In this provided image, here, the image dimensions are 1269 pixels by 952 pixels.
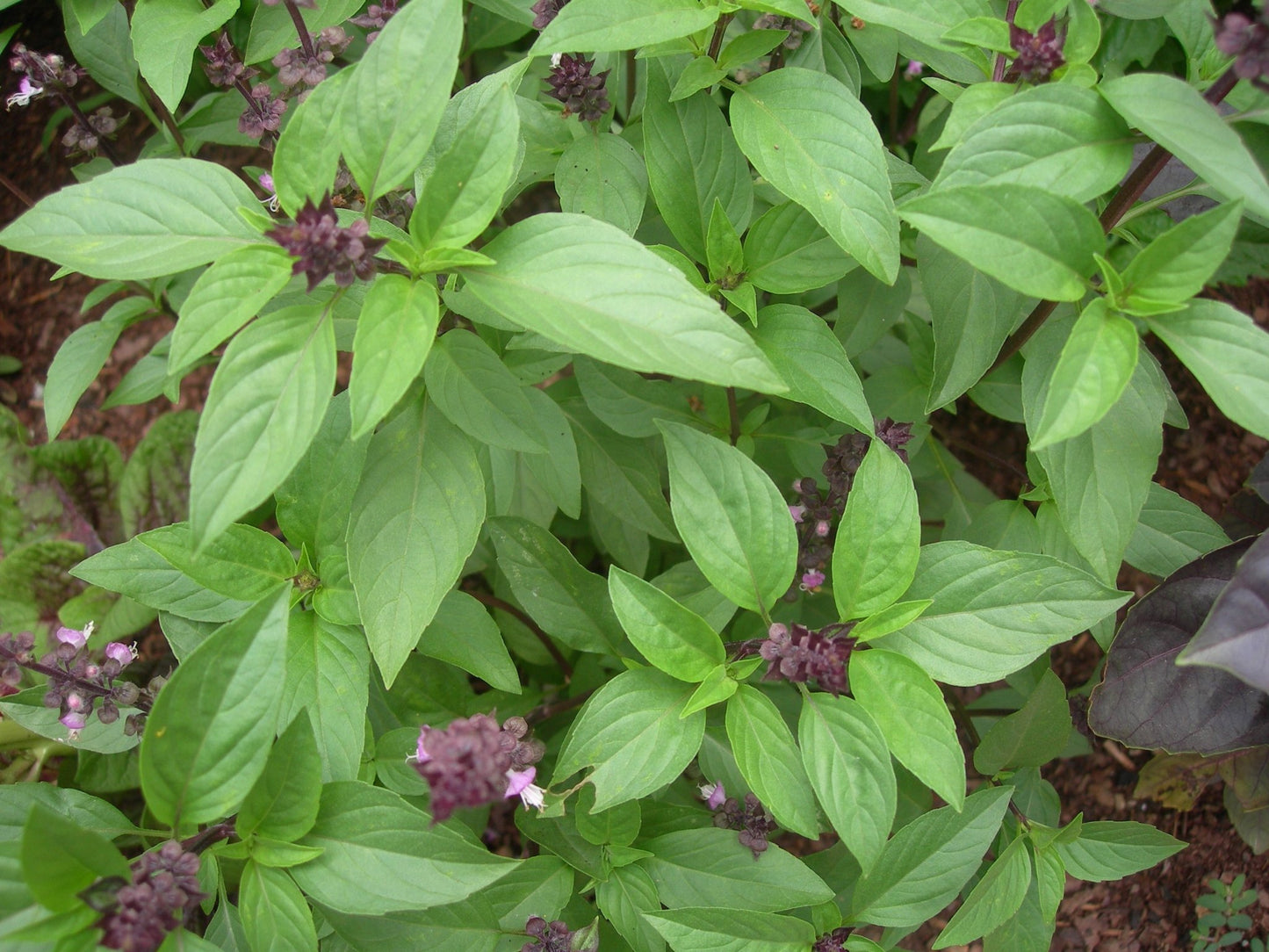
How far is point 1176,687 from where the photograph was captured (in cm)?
177

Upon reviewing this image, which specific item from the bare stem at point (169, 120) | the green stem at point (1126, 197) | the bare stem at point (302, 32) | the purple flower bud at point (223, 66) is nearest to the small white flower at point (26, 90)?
the bare stem at point (169, 120)

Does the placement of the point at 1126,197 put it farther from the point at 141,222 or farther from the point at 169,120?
the point at 169,120

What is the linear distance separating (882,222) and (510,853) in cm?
198

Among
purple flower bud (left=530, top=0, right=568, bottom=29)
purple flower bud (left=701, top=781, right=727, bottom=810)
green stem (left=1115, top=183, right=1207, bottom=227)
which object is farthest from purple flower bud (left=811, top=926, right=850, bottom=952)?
purple flower bud (left=530, top=0, right=568, bottom=29)

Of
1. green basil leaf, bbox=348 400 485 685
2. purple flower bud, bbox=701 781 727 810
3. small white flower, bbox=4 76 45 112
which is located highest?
small white flower, bbox=4 76 45 112

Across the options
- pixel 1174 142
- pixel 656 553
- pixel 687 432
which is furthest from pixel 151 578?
pixel 1174 142

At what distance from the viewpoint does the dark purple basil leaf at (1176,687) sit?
174 centimetres

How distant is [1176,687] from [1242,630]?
1.38 feet

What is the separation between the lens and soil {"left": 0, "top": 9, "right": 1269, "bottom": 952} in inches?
95.3

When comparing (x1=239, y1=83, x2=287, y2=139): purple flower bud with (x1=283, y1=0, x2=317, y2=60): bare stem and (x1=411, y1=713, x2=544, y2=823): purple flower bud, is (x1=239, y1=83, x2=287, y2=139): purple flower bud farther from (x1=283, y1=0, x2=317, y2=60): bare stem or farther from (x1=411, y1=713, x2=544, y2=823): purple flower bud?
(x1=411, y1=713, x2=544, y2=823): purple flower bud

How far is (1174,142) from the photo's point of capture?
1.22m

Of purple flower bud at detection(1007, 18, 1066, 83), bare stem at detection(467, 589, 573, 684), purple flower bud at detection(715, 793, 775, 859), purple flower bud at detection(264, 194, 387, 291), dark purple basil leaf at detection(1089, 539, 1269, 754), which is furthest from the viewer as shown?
bare stem at detection(467, 589, 573, 684)

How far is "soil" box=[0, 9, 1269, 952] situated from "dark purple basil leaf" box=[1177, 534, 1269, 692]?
0.65 m

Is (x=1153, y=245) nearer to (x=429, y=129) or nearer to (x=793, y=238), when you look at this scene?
(x=793, y=238)
